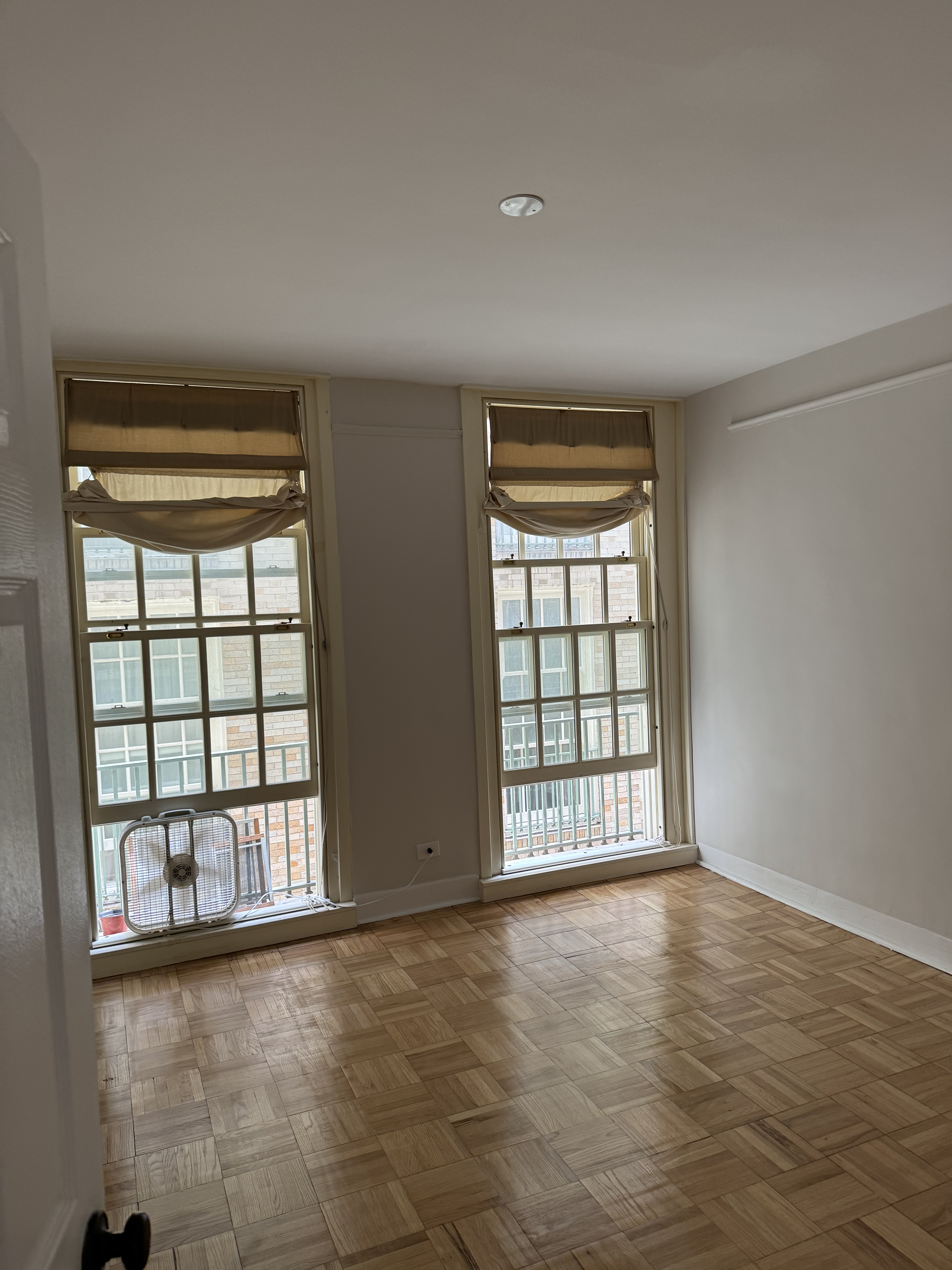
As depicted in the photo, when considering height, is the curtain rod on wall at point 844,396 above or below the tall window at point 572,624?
above

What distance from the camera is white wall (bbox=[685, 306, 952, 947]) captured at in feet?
11.7

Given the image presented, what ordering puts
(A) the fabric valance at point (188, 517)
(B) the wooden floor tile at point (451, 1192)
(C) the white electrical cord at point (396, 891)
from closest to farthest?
(B) the wooden floor tile at point (451, 1192), (A) the fabric valance at point (188, 517), (C) the white electrical cord at point (396, 891)

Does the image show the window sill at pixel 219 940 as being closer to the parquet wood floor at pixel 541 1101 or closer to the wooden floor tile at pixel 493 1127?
the parquet wood floor at pixel 541 1101

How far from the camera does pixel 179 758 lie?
3982 millimetres

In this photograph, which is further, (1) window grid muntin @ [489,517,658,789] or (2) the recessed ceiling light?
(1) window grid muntin @ [489,517,658,789]

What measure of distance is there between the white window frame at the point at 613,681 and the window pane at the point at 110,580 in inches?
62.3

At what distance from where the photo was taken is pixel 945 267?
299cm

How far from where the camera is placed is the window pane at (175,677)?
393cm

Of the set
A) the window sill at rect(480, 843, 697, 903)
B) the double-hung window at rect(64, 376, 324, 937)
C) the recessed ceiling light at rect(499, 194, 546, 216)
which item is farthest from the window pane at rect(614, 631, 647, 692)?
the recessed ceiling light at rect(499, 194, 546, 216)

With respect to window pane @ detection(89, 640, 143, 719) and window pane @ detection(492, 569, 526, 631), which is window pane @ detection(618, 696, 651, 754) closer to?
window pane @ detection(492, 569, 526, 631)

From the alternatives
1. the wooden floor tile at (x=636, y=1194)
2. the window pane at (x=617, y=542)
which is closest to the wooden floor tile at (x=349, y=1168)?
the wooden floor tile at (x=636, y=1194)

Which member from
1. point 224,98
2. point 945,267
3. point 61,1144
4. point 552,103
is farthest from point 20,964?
point 945,267

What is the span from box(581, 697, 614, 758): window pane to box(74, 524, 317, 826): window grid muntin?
1472 millimetres

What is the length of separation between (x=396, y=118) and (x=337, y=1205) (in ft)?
8.67
